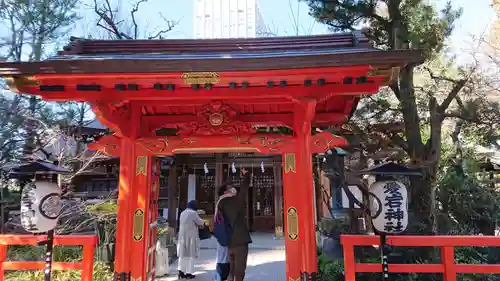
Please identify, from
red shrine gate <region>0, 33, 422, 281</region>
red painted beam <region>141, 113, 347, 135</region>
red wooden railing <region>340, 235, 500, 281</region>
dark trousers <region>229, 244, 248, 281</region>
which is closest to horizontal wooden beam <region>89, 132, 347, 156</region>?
red shrine gate <region>0, 33, 422, 281</region>

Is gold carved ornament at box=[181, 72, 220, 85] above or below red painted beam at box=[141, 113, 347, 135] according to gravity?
above

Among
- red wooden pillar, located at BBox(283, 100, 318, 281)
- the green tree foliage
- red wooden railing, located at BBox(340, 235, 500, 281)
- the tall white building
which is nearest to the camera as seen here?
red wooden railing, located at BBox(340, 235, 500, 281)

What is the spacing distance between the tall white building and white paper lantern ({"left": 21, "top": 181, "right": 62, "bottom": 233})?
2326cm

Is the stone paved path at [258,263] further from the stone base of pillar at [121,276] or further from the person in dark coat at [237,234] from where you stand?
the stone base of pillar at [121,276]

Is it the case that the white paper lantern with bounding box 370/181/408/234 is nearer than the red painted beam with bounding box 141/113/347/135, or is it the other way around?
the white paper lantern with bounding box 370/181/408/234

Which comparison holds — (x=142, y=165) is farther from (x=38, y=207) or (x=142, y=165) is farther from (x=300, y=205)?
(x=300, y=205)

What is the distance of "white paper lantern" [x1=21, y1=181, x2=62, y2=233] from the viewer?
3.30 meters

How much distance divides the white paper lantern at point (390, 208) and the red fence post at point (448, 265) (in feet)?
2.44

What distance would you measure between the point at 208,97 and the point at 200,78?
491mm

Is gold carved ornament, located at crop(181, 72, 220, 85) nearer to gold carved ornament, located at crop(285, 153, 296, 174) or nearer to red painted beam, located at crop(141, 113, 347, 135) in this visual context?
red painted beam, located at crop(141, 113, 347, 135)

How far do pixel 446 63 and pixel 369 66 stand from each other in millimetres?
5197

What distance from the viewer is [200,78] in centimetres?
330

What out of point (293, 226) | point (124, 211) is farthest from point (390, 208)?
point (124, 211)

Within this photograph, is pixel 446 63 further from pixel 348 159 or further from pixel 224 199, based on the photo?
pixel 224 199
